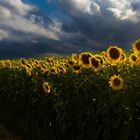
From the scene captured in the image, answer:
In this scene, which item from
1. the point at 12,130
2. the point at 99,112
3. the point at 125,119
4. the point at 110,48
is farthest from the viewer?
the point at 12,130

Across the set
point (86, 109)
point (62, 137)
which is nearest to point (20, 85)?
point (62, 137)

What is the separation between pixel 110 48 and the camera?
452 inches

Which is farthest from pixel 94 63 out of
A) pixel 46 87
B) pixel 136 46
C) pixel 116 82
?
pixel 46 87

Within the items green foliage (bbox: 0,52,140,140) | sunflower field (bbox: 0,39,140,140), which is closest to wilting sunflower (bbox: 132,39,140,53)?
sunflower field (bbox: 0,39,140,140)

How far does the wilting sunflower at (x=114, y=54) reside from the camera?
11.3m

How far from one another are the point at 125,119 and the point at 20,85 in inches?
269

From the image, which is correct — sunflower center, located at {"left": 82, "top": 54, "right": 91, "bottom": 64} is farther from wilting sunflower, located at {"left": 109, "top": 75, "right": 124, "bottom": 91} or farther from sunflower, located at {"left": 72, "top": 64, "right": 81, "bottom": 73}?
wilting sunflower, located at {"left": 109, "top": 75, "right": 124, "bottom": 91}

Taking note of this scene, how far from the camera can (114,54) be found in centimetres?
1141

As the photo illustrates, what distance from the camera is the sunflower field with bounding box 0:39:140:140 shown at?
963cm

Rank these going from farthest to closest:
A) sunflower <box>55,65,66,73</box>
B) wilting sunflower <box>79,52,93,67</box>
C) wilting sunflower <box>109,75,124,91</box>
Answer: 1. sunflower <box>55,65,66,73</box>
2. wilting sunflower <box>79,52,93,67</box>
3. wilting sunflower <box>109,75,124,91</box>

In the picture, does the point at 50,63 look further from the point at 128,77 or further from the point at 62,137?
the point at 128,77

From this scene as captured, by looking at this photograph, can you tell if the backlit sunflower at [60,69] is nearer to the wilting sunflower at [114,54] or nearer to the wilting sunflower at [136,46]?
the wilting sunflower at [114,54]

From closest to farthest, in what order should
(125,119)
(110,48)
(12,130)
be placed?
(125,119)
(110,48)
(12,130)

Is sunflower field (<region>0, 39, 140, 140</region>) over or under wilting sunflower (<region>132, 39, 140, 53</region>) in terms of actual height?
under
